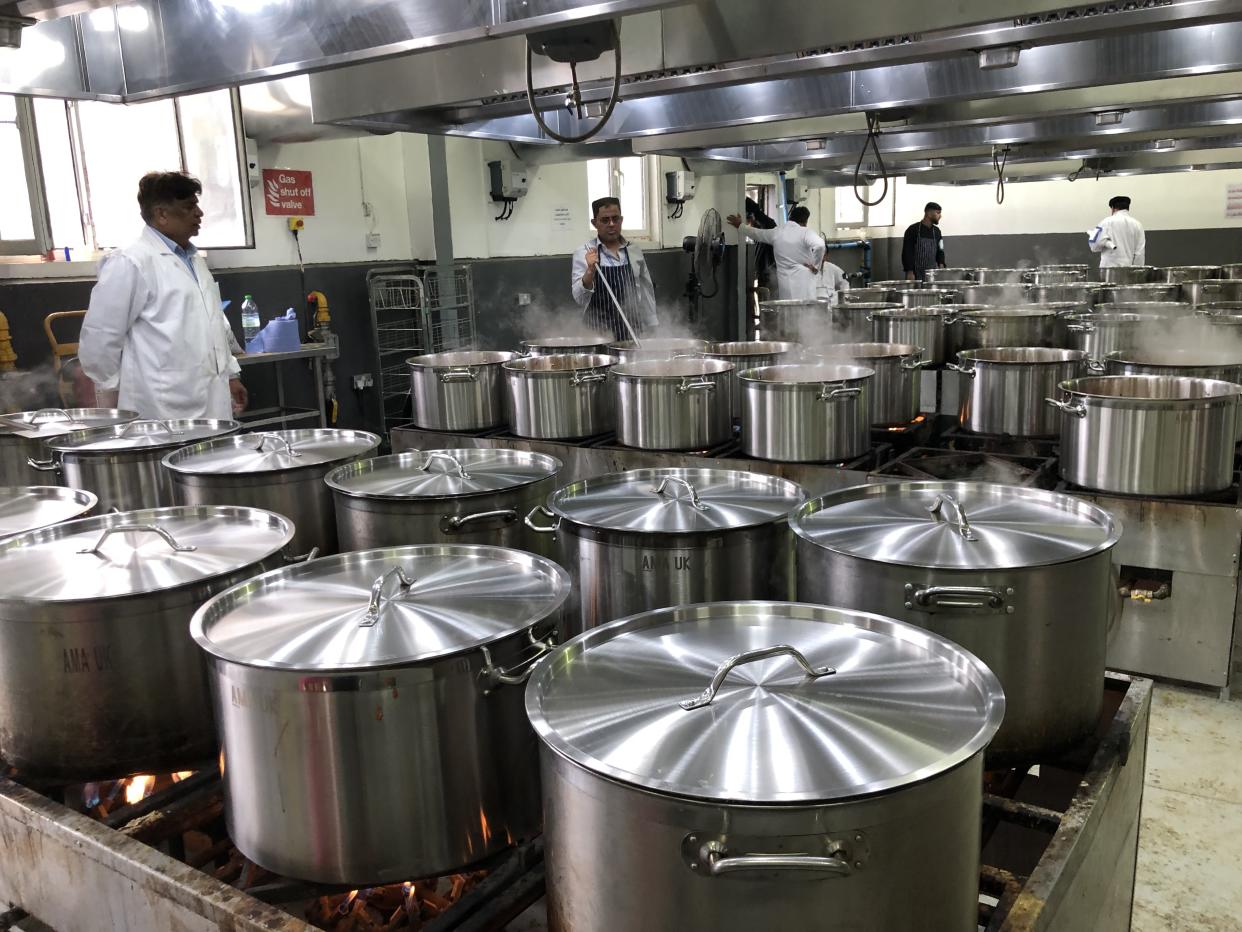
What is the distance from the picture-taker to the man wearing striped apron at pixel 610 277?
4.70m

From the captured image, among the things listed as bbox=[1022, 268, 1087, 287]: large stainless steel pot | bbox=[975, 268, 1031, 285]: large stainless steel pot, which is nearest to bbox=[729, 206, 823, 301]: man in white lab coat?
bbox=[975, 268, 1031, 285]: large stainless steel pot

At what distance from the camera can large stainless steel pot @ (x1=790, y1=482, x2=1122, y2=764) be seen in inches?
47.7

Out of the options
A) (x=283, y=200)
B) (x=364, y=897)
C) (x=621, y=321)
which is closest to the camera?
(x=364, y=897)

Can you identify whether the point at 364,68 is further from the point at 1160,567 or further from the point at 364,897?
the point at 1160,567

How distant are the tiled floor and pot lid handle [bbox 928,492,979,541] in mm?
1123

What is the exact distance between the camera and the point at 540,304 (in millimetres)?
7500

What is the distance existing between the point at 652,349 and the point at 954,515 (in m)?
2.30

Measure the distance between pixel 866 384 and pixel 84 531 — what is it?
207 centimetres

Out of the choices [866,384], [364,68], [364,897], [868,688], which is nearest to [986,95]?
[866,384]

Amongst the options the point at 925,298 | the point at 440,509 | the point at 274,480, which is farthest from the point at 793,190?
the point at 440,509

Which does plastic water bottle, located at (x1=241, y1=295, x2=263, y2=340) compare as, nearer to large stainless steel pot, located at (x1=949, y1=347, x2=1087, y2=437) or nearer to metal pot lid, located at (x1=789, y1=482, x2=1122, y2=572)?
large stainless steel pot, located at (x1=949, y1=347, x2=1087, y2=437)

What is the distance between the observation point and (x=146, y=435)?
2.36 meters

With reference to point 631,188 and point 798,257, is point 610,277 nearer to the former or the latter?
point 798,257

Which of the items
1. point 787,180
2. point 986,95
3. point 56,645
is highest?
point 787,180
